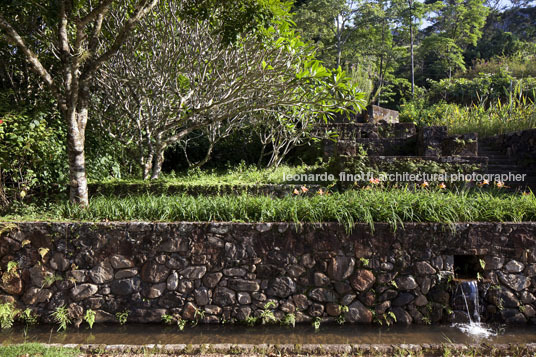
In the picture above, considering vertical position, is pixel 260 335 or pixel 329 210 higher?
pixel 329 210

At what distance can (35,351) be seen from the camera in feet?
9.38

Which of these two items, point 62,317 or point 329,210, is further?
point 329,210

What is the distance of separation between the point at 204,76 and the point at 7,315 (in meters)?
4.05

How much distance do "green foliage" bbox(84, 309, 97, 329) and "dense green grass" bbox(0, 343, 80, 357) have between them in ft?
1.69

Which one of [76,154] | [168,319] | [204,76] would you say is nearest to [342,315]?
[168,319]

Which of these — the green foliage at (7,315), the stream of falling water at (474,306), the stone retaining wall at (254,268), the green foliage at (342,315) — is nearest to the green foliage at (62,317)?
the stone retaining wall at (254,268)

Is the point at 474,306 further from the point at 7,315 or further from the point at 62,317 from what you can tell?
the point at 7,315

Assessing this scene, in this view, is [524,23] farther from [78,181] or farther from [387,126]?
[78,181]

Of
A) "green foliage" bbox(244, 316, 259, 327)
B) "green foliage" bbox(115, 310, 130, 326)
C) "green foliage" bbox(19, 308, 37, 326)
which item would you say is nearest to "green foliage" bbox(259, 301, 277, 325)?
"green foliage" bbox(244, 316, 259, 327)

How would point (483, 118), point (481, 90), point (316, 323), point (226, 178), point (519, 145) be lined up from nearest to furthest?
1. point (316, 323)
2. point (226, 178)
3. point (519, 145)
4. point (483, 118)
5. point (481, 90)

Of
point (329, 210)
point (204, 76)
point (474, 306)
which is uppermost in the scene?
point (204, 76)

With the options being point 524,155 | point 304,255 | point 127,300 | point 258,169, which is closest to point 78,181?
point 127,300

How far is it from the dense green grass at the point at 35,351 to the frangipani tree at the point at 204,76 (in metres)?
3.56

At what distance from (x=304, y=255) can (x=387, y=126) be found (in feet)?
19.9
